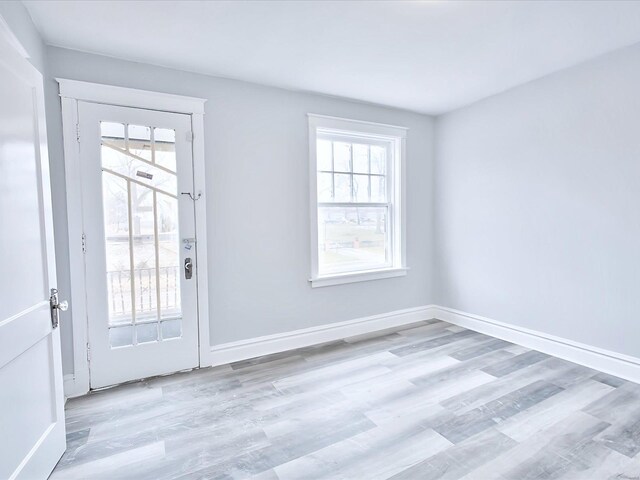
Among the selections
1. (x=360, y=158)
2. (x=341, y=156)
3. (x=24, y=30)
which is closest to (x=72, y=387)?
(x=24, y=30)

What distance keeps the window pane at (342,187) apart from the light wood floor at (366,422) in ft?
5.59

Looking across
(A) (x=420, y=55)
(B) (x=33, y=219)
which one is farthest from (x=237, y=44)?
(B) (x=33, y=219)

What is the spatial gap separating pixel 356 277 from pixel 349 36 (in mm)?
2320

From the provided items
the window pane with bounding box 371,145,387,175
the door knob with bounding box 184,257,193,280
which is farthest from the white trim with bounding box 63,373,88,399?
→ the window pane with bounding box 371,145,387,175

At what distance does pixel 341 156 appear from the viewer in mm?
3703

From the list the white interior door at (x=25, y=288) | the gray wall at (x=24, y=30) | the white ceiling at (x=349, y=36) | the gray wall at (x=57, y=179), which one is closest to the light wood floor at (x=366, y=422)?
the white interior door at (x=25, y=288)

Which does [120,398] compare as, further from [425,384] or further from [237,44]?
[237,44]

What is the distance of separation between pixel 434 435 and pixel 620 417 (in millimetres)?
1262

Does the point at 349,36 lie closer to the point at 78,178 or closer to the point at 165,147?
the point at 165,147

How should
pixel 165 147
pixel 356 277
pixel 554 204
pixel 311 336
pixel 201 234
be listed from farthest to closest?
1. pixel 356 277
2. pixel 311 336
3. pixel 554 204
4. pixel 201 234
5. pixel 165 147

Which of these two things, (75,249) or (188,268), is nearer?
(75,249)

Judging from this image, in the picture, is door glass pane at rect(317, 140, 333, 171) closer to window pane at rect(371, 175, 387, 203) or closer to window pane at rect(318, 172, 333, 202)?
window pane at rect(318, 172, 333, 202)

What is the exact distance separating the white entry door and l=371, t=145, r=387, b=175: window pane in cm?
208

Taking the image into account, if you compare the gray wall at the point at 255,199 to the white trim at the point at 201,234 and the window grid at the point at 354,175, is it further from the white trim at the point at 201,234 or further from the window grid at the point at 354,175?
the window grid at the point at 354,175
